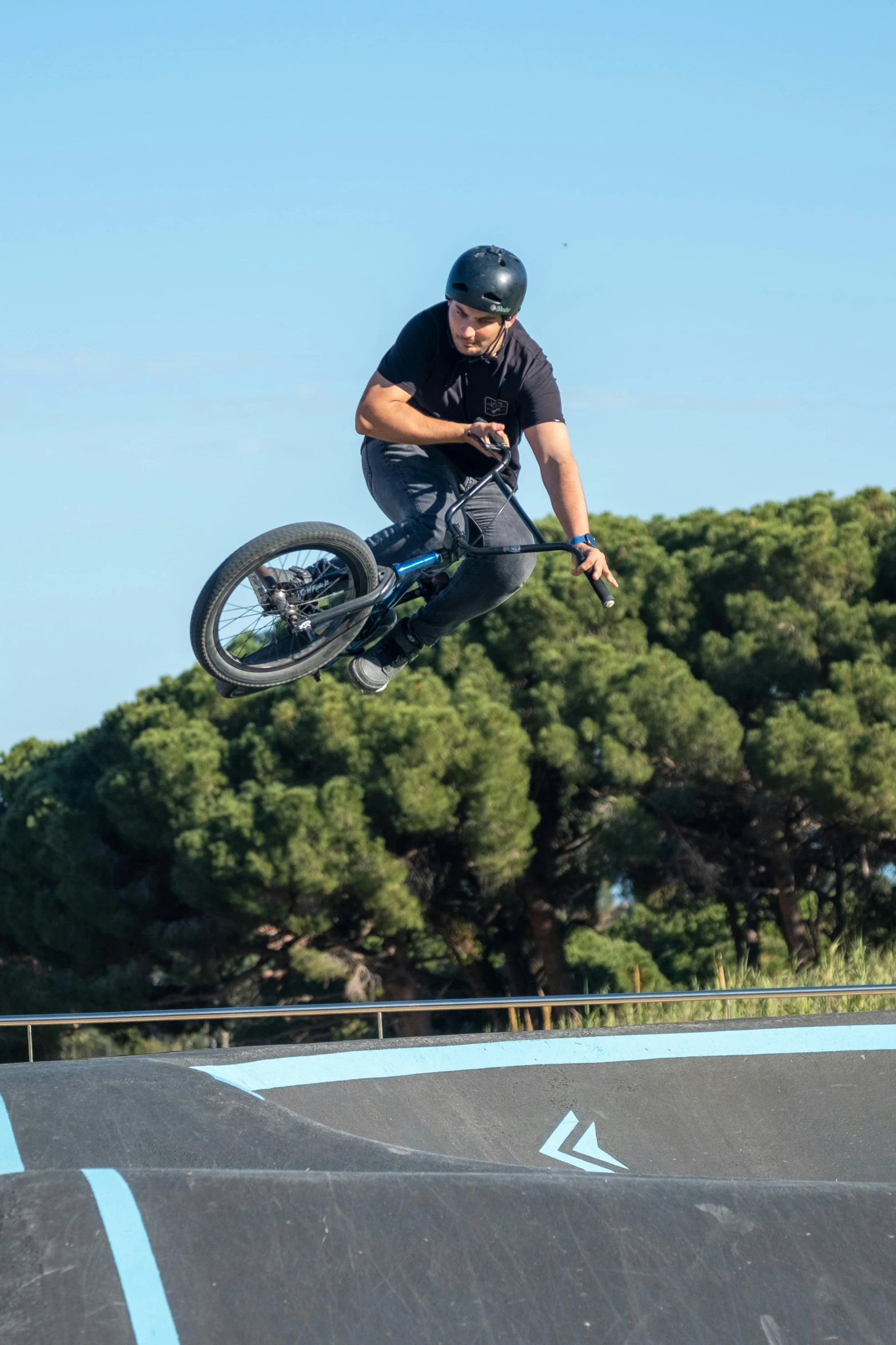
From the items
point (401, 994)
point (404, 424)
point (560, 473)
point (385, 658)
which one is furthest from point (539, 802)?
Result: point (404, 424)

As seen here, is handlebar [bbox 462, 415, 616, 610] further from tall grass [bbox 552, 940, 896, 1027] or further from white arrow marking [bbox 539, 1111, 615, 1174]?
tall grass [bbox 552, 940, 896, 1027]

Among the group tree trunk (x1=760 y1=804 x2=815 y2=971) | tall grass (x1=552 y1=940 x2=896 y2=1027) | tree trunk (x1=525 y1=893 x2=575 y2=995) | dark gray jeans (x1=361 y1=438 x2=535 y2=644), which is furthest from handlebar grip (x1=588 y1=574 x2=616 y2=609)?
tree trunk (x1=525 y1=893 x2=575 y2=995)

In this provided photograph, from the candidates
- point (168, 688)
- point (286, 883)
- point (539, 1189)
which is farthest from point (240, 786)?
point (539, 1189)

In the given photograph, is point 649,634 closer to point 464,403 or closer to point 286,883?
point 286,883

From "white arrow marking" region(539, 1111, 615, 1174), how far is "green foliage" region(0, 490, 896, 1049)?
1073 cm

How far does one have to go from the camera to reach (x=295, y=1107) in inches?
263

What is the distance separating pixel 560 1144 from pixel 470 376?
12.6 feet

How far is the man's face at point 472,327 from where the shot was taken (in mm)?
5832

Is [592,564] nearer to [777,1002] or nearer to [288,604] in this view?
[288,604]

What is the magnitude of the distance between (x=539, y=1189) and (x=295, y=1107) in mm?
2853

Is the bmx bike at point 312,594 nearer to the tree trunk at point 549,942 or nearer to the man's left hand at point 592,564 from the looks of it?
the man's left hand at point 592,564

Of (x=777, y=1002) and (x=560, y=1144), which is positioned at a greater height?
(x=560, y=1144)

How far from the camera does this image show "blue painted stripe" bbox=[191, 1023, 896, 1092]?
6.96 m

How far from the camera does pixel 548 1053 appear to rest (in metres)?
7.43
